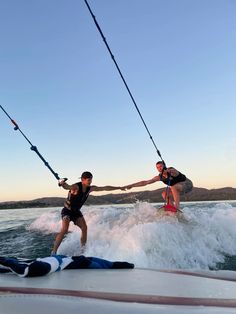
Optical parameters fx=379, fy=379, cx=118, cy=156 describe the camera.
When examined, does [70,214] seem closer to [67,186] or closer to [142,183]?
[67,186]

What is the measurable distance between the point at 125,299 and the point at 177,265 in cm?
653

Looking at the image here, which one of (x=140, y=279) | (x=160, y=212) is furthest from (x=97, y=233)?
(x=140, y=279)

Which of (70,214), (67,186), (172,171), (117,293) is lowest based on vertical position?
(70,214)

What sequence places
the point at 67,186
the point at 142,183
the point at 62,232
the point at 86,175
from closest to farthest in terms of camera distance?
the point at 67,186 → the point at 62,232 → the point at 86,175 → the point at 142,183

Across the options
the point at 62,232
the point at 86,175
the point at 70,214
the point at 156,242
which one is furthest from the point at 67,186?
the point at 156,242

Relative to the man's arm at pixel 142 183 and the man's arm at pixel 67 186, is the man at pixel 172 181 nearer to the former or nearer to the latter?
the man's arm at pixel 142 183

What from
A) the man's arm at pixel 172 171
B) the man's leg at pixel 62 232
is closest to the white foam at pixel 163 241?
the man's leg at pixel 62 232

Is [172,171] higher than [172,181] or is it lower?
higher

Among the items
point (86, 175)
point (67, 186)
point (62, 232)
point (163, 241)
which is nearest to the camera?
point (67, 186)

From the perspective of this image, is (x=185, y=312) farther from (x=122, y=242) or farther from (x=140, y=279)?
(x=122, y=242)

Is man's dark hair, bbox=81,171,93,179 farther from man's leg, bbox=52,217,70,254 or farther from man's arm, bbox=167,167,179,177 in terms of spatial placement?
man's arm, bbox=167,167,179,177

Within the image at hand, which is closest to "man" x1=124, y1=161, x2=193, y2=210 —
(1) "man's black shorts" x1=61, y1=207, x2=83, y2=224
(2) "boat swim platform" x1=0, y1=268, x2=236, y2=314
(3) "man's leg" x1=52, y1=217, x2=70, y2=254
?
(1) "man's black shorts" x1=61, y1=207, x2=83, y2=224

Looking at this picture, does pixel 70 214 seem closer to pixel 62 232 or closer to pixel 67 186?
pixel 62 232

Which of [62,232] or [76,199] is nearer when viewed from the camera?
[62,232]
